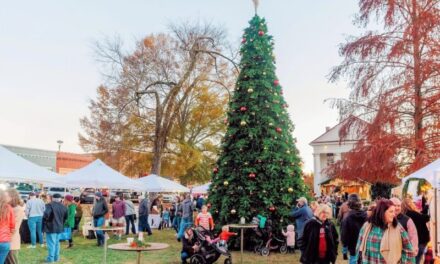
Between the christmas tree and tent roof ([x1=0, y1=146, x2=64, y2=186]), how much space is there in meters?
5.20

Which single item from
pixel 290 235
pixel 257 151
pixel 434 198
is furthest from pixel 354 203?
pixel 257 151

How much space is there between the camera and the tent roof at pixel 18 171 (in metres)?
11.3

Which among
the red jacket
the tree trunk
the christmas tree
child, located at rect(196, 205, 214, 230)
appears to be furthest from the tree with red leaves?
the red jacket

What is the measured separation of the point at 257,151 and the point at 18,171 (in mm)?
6943

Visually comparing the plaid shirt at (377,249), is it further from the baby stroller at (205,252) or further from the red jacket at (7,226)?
the baby stroller at (205,252)

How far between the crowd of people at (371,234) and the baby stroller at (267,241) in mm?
4480

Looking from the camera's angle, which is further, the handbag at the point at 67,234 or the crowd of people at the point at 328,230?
the handbag at the point at 67,234

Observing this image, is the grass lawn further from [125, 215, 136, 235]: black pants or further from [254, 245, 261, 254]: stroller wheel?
[125, 215, 136, 235]: black pants

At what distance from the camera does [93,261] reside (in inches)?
468

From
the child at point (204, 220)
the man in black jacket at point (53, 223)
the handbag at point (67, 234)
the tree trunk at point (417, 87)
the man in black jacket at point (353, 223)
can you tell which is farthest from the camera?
the tree trunk at point (417, 87)

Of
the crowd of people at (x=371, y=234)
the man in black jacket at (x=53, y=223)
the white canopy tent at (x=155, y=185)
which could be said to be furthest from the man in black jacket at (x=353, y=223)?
the white canopy tent at (x=155, y=185)

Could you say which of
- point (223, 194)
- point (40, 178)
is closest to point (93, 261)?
point (40, 178)

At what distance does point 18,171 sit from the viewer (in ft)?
38.6

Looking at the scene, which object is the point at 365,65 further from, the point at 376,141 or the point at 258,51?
the point at 258,51
